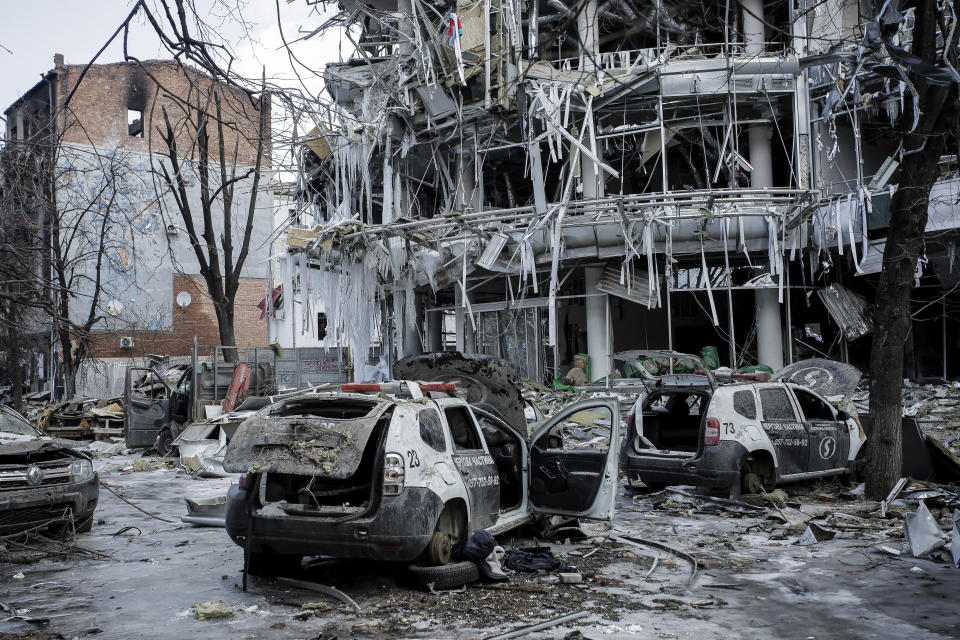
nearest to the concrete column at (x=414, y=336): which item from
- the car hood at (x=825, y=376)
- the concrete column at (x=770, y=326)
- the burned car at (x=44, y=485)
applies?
the concrete column at (x=770, y=326)

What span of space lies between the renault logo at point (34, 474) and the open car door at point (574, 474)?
5241mm

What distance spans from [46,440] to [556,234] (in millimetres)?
11702

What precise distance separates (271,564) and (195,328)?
3499 cm

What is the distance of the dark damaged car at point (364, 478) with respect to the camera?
6.39 meters

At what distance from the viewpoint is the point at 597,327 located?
22.2m

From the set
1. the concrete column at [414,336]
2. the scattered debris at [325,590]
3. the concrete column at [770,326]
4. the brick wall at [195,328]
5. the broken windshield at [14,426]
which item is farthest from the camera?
the brick wall at [195,328]

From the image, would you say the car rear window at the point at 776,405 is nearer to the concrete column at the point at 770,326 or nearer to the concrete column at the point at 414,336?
the concrete column at the point at 770,326

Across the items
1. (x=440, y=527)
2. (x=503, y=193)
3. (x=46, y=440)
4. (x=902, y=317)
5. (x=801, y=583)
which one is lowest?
(x=801, y=583)

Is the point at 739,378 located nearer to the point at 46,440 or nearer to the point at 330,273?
the point at 46,440

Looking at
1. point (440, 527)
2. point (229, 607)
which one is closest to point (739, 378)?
point (440, 527)

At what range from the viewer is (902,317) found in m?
10.3

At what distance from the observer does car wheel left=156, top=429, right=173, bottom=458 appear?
18906mm

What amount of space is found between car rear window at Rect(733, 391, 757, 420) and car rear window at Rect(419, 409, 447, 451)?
5.30m

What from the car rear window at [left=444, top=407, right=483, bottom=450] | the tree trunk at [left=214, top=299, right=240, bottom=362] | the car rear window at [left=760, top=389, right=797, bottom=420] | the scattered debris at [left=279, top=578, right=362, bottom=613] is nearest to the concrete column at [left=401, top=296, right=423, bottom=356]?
the tree trunk at [left=214, top=299, right=240, bottom=362]
